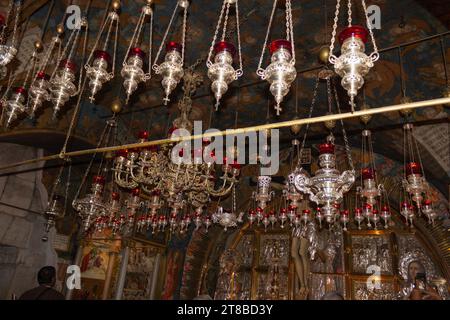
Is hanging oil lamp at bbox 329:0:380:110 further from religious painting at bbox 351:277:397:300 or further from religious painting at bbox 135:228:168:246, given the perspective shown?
religious painting at bbox 135:228:168:246

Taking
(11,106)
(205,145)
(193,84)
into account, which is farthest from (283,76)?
(193,84)

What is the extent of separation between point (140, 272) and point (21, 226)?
11.1 feet

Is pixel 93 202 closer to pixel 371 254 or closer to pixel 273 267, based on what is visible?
pixel 273 267

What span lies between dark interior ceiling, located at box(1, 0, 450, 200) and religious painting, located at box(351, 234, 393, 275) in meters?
2.14

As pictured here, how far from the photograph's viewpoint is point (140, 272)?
9.88 metres

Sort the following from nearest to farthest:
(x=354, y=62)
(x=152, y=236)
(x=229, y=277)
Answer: (x=354, y=62)
(x=152, y=236)
(x=229, y=277)

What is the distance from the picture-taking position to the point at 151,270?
10234 millimetres

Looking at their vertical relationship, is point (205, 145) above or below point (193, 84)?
below

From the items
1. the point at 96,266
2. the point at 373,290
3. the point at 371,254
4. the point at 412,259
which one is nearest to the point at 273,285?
the point at 373,290

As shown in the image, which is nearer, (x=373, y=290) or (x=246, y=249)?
(x=373, y=290)

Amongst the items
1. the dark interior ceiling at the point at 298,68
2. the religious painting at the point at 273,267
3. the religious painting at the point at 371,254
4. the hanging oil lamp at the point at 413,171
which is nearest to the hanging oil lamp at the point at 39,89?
the dark interior ceiling at the point at 298,68

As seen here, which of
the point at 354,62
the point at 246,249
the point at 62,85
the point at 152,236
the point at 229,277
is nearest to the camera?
the point at 354,62

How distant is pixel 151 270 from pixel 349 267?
5.68 m

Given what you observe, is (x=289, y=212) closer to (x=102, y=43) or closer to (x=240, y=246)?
(x=240, y=246)
